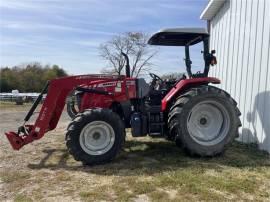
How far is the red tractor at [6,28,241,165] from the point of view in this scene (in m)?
6.64

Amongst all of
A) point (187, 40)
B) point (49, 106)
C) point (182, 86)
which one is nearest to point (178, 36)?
point (187, 40)

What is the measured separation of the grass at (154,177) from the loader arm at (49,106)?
525 mm

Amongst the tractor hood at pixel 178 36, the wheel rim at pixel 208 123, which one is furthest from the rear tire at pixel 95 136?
the tractor hood at pixel 178 36

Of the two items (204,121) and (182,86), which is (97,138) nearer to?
(182,86)

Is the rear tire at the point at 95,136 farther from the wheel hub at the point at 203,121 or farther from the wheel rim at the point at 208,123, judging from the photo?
the wheel hub at the point at 203,121

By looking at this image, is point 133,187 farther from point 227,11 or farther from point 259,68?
point 227,11

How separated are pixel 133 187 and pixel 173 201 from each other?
29.6 inches

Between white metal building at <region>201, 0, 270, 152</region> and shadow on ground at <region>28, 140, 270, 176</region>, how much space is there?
23.9 inches

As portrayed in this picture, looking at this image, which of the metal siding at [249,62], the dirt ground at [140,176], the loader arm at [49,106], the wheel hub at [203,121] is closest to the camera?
the dirt ground at [140,176]

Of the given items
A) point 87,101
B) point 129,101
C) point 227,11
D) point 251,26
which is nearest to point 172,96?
point 129,101

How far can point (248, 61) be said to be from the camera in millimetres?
8398

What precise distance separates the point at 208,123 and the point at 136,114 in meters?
1.42

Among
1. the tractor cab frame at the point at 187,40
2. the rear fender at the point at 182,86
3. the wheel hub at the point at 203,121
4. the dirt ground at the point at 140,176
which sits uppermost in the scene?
the tractor cab frame at the point at 187,40

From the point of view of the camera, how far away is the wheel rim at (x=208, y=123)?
281 inches
